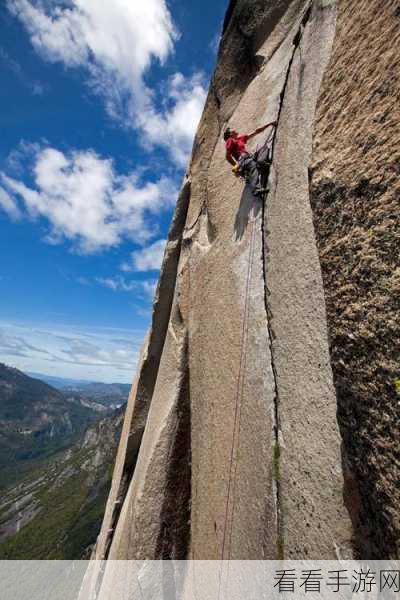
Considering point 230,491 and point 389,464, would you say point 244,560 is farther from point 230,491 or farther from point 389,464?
point 389,464

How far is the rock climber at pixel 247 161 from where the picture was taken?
714 cm

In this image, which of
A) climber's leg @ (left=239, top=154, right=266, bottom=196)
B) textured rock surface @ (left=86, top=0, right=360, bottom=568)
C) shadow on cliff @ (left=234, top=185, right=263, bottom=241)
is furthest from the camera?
shadow on cliff @ (left=234, top=185, right=263, bottom=241)

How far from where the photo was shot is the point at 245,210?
7785 millimetres

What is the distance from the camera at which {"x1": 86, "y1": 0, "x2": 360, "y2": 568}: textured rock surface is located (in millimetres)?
4926

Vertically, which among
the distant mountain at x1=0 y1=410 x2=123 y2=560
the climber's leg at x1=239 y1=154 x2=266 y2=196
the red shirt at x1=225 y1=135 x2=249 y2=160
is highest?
the red shirt at x1=225 y1=135 x2=249 y2=160

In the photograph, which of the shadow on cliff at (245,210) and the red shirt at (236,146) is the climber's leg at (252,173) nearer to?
the shadow on cliff at (245,210)

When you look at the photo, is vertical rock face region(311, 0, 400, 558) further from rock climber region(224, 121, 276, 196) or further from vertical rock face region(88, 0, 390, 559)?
rock climber region(224, 121, 276, 196)

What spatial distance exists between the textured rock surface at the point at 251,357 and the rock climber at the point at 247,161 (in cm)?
34

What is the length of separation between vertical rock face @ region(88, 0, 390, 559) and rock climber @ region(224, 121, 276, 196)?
350mm

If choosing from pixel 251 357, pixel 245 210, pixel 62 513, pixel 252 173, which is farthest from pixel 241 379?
pixel 62 513

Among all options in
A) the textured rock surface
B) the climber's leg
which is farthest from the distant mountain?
the climber's leg

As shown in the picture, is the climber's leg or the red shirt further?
the red shirt

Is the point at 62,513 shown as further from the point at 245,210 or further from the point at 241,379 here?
the point at 245,210

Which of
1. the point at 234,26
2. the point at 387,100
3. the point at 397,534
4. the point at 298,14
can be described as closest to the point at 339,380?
the point at 397,534
